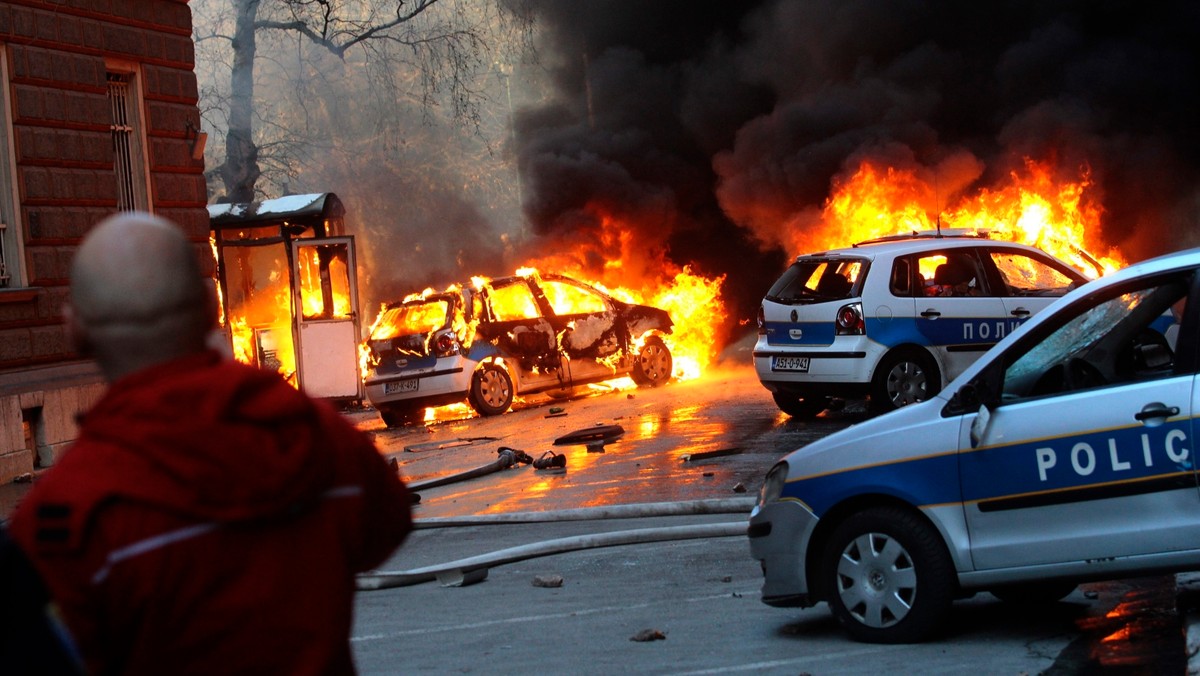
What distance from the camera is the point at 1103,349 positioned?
18.0 feet

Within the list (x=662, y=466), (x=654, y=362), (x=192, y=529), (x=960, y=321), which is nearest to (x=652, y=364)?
(x=654, y=362)

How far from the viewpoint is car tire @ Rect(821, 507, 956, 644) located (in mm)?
5387

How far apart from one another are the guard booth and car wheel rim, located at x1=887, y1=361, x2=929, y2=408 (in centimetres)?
798

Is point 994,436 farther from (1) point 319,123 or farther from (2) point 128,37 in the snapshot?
(1) point 319,123

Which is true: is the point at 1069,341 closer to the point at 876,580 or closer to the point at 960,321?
the point at 876,580

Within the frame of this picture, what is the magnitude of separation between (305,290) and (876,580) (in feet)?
43.8

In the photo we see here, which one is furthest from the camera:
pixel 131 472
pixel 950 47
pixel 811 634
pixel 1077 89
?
pixel 950 47

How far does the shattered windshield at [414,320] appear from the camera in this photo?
Answer: 15859mm

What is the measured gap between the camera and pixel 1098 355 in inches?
216

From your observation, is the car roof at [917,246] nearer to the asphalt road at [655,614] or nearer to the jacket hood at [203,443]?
the asphalt road at [655,614]

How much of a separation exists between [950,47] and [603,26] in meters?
6.73

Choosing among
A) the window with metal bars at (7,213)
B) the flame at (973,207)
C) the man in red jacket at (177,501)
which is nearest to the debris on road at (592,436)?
the window with metal bars at (7,213)

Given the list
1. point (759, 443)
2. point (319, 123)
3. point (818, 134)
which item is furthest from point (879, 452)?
point (319, 123)

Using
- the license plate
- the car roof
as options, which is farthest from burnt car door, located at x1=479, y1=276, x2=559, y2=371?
the car roof
